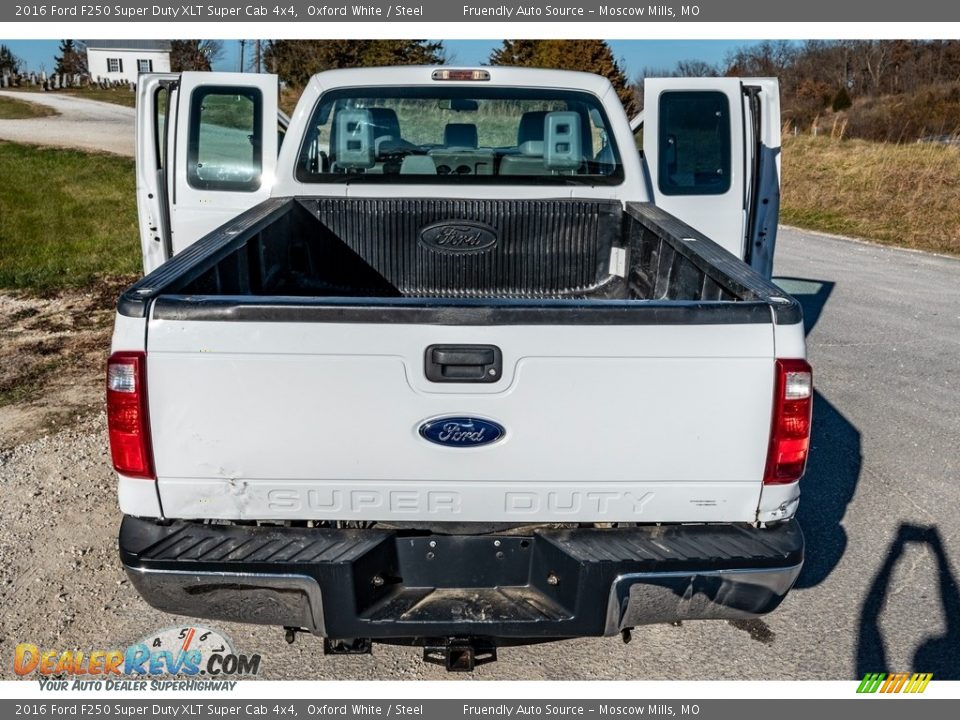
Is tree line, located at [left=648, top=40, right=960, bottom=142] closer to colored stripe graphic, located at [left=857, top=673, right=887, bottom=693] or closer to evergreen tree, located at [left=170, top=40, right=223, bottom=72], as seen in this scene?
evergreen tree, located at [left=170, top=40, right=223, bottom=72]

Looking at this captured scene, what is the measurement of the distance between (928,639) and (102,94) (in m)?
53.5

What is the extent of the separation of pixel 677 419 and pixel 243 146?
403 cm

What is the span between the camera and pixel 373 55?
143 ft

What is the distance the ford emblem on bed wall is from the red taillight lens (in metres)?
2.39

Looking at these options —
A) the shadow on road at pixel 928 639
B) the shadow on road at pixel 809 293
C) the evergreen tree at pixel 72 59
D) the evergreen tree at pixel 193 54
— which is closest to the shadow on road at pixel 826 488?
the shadow on road at pixel 928 639

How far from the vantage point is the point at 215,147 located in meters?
5.80

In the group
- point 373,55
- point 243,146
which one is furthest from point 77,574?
point 373,55

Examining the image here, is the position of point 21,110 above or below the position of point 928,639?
above

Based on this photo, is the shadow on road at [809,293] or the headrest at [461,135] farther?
the shadow on road at [809,293]

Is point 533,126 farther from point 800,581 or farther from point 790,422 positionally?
point 790,422

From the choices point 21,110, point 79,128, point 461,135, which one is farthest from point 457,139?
point 21,110

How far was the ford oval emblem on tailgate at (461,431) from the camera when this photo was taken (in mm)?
2729

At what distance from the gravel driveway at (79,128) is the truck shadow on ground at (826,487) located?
22309 millimetres

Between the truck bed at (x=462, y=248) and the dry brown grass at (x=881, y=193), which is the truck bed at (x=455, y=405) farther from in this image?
the dry brown grass at (x=881, y=193)
